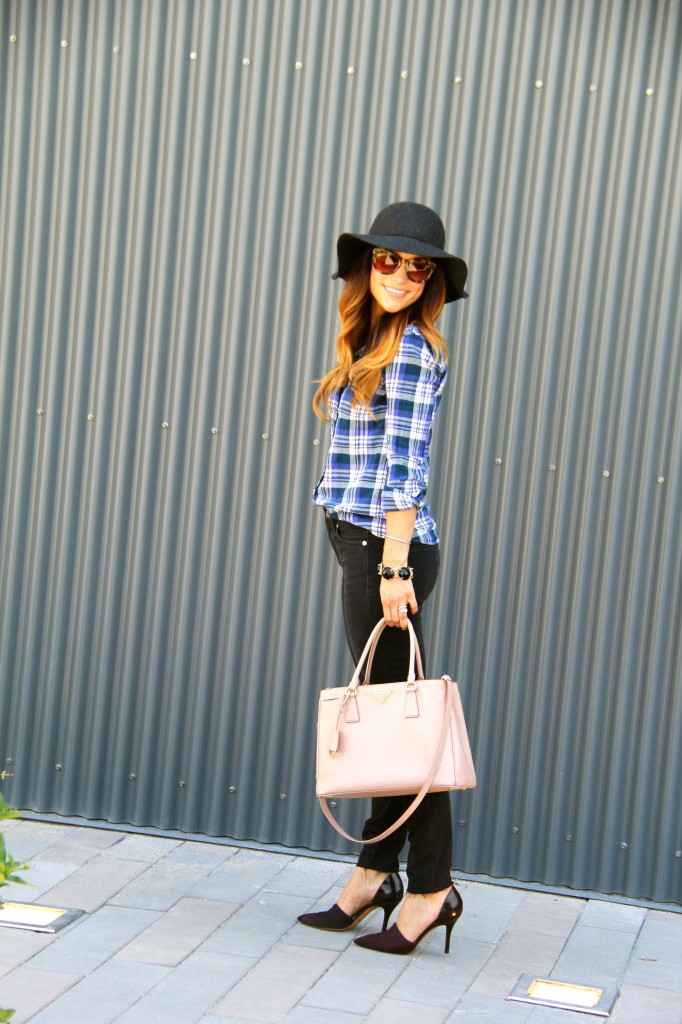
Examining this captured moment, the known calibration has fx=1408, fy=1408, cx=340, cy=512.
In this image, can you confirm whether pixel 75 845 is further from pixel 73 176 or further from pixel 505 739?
pixel 73 176

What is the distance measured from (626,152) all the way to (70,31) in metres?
1.86

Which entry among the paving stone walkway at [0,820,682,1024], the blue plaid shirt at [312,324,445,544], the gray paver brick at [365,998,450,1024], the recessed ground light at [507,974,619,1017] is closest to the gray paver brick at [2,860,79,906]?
the paving stone walkway at [0,820,682,1024]

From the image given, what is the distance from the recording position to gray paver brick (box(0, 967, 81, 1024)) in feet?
10.5

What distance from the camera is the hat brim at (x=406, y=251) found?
357cm

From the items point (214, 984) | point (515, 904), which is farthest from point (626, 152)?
point (214, 984)

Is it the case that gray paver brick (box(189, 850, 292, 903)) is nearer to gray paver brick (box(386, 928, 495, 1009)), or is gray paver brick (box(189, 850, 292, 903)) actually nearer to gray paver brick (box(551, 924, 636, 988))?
gray paver brick (box(386, 928, 495, 1009))

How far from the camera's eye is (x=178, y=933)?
372 centimetres

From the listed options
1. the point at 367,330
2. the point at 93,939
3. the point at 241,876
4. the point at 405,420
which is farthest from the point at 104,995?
the point at 367,330

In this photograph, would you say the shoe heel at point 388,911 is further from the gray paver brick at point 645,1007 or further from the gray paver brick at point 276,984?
the gray paver brick at point 645,1007

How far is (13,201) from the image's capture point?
4.68 metres

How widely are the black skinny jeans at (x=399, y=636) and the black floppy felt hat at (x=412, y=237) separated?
717mm

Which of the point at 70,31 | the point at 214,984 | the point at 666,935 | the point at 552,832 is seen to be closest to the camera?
the point at 214,984

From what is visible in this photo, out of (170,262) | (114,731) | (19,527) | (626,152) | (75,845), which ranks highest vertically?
(626,152)

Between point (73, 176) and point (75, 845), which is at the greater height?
point (73, 176)
